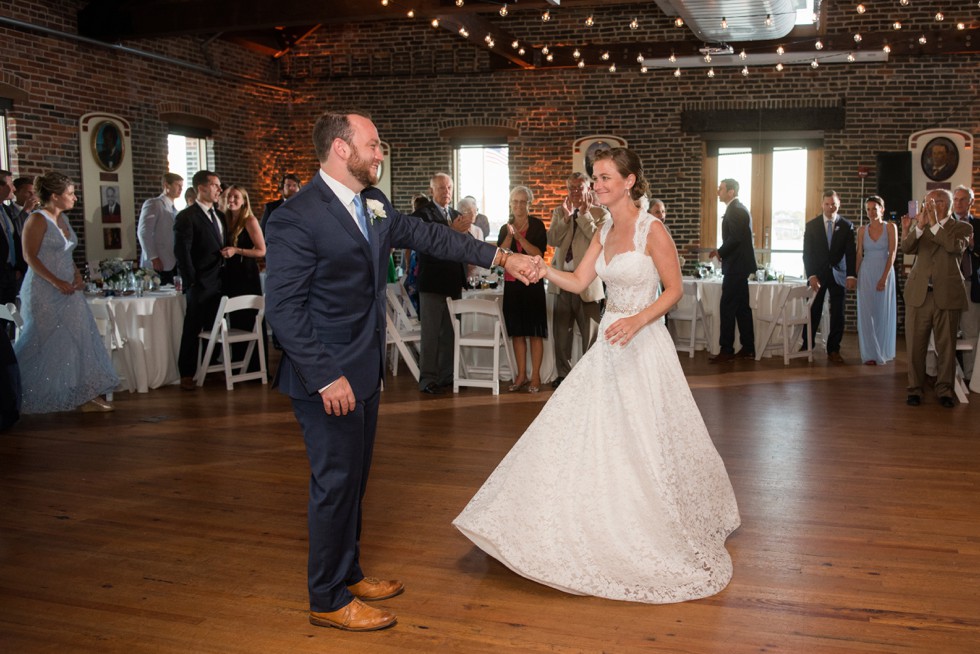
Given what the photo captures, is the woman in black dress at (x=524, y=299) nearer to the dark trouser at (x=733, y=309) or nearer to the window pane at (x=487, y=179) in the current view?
the dark trouser at (x=733, y=309)

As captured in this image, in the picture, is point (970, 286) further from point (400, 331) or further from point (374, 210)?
point (374, 210)

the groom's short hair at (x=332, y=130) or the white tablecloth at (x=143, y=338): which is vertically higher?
the groom's short hair at (x=332, y=130)

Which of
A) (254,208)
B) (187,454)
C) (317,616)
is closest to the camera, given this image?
(317,616)

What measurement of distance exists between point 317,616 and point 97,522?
5.45 feet

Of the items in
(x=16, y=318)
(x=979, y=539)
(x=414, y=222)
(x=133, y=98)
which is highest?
(x=133, y=98)

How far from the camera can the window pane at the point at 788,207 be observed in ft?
38.6

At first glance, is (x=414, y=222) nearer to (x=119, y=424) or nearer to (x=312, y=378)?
(x=312, y=378)

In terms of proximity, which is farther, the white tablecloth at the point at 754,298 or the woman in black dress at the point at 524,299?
the white tablecloth at the point at 754,298

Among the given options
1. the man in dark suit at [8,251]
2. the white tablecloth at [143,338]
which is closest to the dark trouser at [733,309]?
the white tablecloth at [143,338]

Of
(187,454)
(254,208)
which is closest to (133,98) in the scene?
(254,208)

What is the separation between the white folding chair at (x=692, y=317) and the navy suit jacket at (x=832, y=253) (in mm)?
1119

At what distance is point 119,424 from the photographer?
6387 mm

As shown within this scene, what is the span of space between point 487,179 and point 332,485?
33.6 ft

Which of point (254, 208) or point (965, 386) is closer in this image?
point (965, 386)
